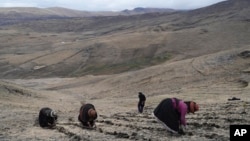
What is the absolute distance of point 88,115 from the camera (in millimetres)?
17297

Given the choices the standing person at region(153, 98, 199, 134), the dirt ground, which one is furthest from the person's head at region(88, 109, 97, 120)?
the standing person at region(153, 98, 199, 134)

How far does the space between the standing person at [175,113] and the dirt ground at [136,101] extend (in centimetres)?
37

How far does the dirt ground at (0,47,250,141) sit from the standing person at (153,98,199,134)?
14.7 inches

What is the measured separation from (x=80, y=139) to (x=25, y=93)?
25.8 m

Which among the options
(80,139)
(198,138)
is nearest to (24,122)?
(80,139)

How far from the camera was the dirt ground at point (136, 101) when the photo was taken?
→ 16.0 metres

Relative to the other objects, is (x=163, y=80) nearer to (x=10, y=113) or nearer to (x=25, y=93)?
(x=25, y=93)

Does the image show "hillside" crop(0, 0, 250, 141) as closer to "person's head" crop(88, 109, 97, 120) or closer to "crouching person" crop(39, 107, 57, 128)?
"crouching person" crop(39, 107, 57, 128)

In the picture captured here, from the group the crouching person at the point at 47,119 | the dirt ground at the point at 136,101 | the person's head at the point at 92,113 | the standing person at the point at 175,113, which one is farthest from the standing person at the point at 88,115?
the standing person at the point at 175,113

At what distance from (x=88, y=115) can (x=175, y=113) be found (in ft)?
15.3

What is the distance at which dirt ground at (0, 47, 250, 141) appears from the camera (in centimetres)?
1599

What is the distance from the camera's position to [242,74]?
129 ft

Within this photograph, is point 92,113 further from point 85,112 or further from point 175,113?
point 175,113

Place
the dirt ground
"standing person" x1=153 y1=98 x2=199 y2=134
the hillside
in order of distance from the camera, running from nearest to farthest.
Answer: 1. "standing person" x1=153 y1=98 x2=199 y2=134
2. the dirt ground
3. the hillside
